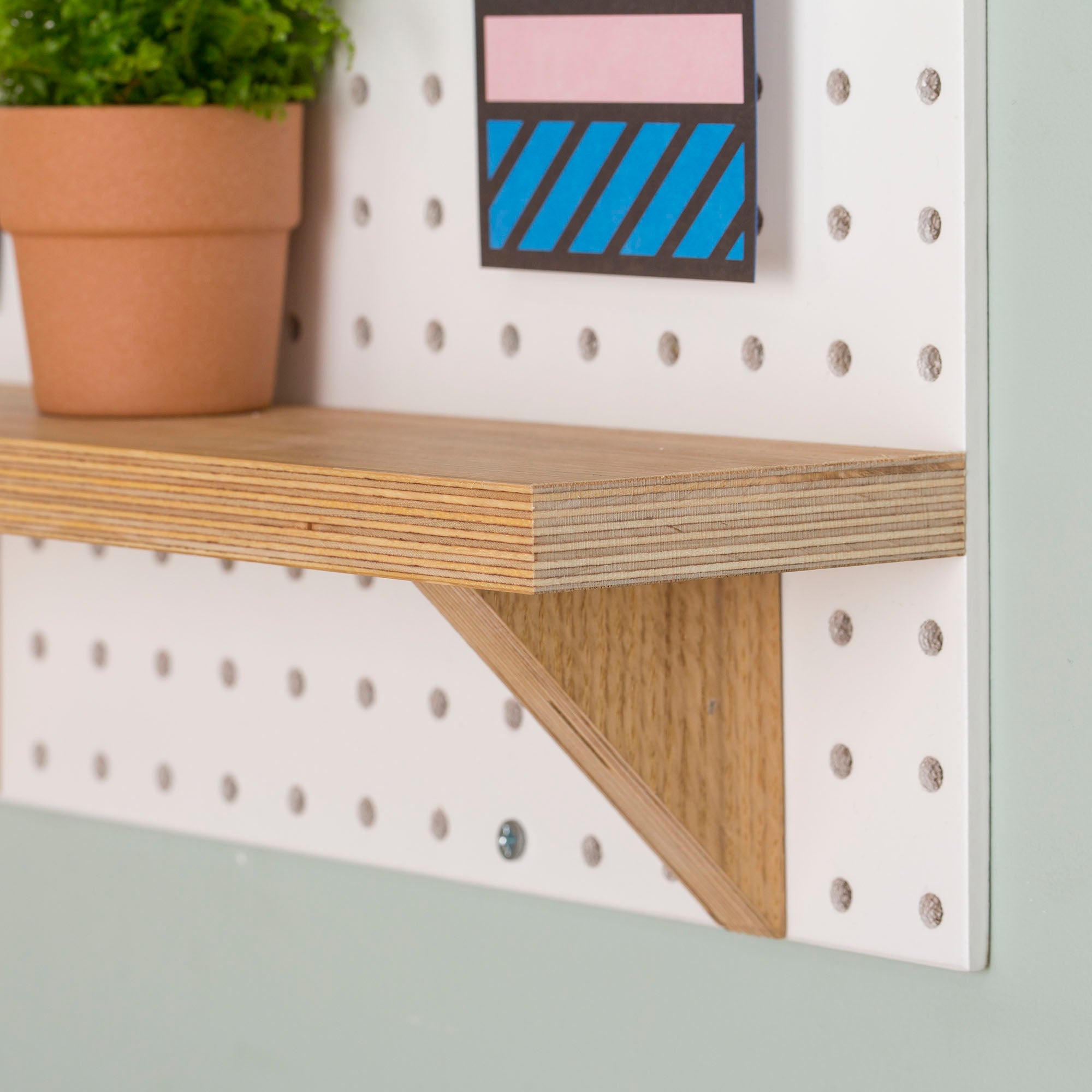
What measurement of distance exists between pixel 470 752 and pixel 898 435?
276 millimetres

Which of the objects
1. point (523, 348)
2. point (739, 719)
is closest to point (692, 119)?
point (523, 348)

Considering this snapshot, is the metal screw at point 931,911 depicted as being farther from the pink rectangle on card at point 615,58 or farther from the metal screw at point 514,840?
the pink rectangle on card at point 615,58

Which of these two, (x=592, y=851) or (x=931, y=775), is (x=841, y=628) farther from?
(x=592, y=851)

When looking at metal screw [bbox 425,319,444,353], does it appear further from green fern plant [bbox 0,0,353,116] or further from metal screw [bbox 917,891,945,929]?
metal screw [bbox 917,891,945,929]


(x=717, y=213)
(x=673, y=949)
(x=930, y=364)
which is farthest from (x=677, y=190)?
(x=673, y=949)

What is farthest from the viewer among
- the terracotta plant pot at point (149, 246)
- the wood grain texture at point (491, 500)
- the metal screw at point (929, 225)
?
the terracotta plant pot at point (149, 246)

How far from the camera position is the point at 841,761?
77 centimetres

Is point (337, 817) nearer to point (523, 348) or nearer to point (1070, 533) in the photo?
point (523, 348)

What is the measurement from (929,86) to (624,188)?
0.43 feet

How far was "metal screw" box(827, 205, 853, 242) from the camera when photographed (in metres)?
0.73

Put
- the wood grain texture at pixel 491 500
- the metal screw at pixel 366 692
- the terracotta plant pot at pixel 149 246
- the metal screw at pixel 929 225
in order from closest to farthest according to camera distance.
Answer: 1. the wood grain texture at pixel 491 500
2. the metal screw at pixel 929 225
3. the terracotta plant pot at pixel 149 246
4. the metal screw at pixel 366 692

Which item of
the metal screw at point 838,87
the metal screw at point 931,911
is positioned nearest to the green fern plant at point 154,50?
the metal screw at point 838,87

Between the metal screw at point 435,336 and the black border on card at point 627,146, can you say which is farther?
the metal screw at point 435,336

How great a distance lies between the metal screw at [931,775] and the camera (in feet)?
2.41
